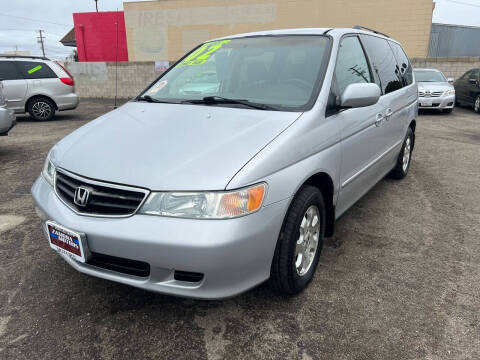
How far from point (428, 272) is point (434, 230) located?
2.73 ft

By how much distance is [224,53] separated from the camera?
3248 mm

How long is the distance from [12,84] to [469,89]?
13.3 meters

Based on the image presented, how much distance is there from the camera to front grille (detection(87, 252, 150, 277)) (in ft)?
6.37

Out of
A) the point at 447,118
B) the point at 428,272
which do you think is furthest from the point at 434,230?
the point at 447,118

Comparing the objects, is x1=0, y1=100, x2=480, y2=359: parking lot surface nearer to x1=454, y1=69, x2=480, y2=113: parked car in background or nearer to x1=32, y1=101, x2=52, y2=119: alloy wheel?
x1=32, y1=101, x2=52, y2=119: alloy wheel

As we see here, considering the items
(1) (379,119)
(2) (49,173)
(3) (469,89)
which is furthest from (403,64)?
(3) (469,89)

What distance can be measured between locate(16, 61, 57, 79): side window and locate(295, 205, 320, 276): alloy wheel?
9609mm

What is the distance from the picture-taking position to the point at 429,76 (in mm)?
11391

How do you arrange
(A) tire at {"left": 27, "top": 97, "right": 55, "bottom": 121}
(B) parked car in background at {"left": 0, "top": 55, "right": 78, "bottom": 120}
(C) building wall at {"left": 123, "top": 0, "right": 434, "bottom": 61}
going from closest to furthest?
(B) parked car in background at {"left": 0, "top": 55, "right": 78, "bottom": 120} → (A) tire at {"left": 27, "top": 97, "right": 55, "bottom": 121} → (C) building wall at {"left": 123, "top": 0, "right": 434, "bottom": 61}

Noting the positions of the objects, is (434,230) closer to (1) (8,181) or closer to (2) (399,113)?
(2) (399,113)

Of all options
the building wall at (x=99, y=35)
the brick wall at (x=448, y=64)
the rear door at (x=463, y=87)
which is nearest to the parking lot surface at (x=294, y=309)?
the rear door at (x=463, y=87)

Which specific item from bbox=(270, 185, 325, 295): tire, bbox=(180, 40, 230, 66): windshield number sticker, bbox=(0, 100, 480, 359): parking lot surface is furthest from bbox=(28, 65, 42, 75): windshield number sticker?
bbox=(270, 185, 325, 295): tire

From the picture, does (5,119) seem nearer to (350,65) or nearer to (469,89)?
(350,65)

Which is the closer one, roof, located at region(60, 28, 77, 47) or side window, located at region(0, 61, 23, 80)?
side window, located at region(0, 61, 23, 80)
